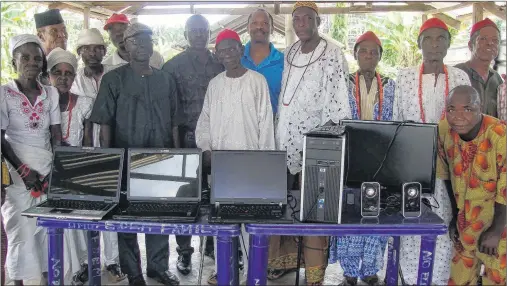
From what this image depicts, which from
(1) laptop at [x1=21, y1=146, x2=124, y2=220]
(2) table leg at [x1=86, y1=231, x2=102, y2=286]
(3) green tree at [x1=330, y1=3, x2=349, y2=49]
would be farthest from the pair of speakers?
(3) green tree at [x1=330, y1=3, x2=349, y2=49]

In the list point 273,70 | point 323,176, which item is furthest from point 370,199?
point 273,70

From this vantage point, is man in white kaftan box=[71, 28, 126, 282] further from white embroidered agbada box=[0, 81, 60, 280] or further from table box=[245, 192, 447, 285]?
table box=[245, 192, 447, 285]

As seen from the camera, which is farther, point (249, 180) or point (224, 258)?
point (249, 180)

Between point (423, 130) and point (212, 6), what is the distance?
547 centimetres

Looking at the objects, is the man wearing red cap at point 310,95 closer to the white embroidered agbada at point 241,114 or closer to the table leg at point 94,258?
the white embroidered agbada at point 241,114

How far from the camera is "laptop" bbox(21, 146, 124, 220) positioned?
9.61ft

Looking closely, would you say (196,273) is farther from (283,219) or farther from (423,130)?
(423,130)

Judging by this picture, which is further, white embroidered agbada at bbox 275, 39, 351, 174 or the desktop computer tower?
white embroidered agbada at bbox 275, 39, 351, 174

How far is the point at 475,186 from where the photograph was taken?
304 cm

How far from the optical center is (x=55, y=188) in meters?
2.96

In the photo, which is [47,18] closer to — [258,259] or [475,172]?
[258,259]

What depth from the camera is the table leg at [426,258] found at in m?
2.67

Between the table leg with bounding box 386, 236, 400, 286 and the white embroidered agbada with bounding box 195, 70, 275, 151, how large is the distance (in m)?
1.12

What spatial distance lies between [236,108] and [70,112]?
50.9 inches
